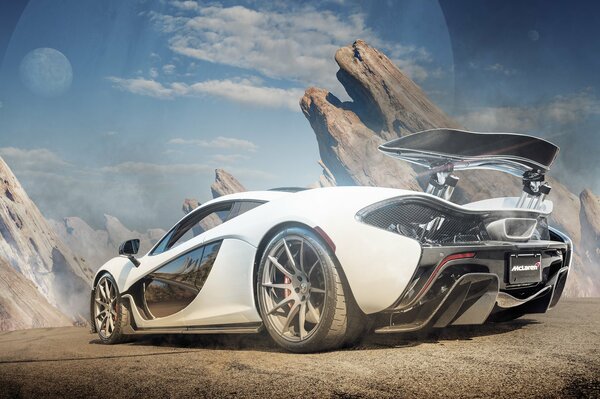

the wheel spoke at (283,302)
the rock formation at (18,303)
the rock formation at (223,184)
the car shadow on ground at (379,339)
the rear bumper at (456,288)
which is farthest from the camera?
the rock formation at (223,184)

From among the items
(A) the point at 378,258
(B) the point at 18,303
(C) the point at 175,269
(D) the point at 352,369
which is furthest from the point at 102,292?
(B) the point at 18,303

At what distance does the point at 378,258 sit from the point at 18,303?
217ft

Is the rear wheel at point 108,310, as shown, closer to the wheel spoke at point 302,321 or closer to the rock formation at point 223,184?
the wheel spoke at point 302,321

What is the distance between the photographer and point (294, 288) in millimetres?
3410

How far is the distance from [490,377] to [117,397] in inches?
63.3

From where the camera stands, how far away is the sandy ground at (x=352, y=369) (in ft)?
7.47

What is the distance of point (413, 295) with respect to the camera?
3.12 meters

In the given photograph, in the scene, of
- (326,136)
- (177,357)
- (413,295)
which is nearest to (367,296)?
(413,295)

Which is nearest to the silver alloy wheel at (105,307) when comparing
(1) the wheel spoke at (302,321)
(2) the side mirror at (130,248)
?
(2) the side mirror at (130,248)

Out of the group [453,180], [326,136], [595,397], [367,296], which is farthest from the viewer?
[326,136]

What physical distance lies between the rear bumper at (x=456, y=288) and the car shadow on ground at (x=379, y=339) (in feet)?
1.23

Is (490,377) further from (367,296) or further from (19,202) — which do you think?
(19,202)

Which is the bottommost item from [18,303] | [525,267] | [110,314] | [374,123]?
[18,303]

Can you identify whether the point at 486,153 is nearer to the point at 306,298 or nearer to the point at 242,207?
the point at 306,298
